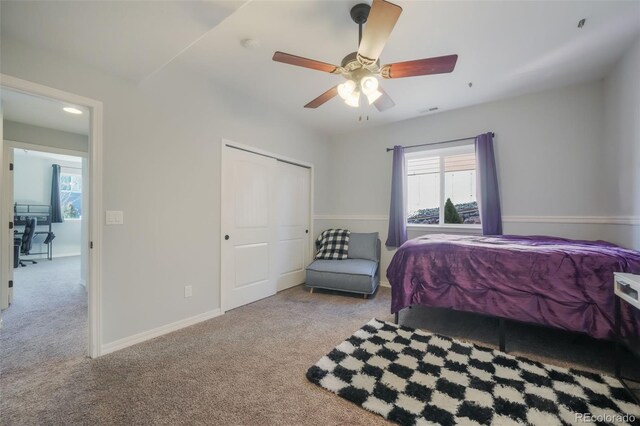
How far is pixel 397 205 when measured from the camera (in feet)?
12.4

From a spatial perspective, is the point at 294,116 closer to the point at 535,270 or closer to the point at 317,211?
the point at 317,211

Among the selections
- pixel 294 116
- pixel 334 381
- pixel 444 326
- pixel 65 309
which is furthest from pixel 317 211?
pixel 65 309

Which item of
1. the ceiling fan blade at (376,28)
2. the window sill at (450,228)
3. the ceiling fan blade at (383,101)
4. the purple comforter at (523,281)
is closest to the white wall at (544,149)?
the window sill at (450,228)

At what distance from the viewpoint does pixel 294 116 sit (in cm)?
372

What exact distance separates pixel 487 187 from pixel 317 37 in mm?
2640

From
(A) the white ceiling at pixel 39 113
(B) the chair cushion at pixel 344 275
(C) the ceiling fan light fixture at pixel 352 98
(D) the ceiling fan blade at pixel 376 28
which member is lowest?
(B) the chair cushion at pixel 344 275

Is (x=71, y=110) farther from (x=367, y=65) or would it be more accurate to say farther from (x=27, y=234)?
(x=27, y=234)

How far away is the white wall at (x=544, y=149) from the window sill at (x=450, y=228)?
0.30 feet

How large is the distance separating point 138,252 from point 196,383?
123 centimetres

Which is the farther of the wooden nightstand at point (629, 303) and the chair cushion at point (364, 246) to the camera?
the chair cushion at point (364, 246)

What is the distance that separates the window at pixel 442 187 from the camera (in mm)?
3506

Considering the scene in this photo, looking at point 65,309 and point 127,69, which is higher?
point 127,69

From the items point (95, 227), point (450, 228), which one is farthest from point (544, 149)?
point (95, 227)

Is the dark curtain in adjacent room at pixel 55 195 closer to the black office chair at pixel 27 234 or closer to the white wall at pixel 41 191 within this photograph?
the white wall at pixel 41 191
